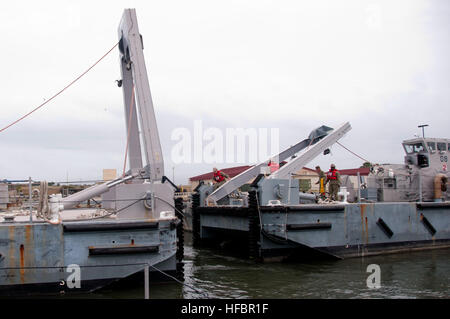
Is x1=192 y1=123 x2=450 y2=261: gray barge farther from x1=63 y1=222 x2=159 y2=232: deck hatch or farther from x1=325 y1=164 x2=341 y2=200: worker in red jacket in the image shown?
x1=63 y1=222 x2=159 y2=232: deck hatch

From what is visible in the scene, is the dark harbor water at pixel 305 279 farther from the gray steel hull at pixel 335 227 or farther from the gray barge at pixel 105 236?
the gray barge at pixel 105 236

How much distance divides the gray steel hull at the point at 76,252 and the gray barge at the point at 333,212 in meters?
4.09

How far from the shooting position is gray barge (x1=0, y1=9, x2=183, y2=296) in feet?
26.3

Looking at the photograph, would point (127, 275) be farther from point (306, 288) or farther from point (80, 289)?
point (306, 288)

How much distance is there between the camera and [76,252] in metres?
8.25

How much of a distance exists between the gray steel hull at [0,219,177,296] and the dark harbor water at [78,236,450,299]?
53cm

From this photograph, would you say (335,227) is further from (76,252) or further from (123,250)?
(76,252)

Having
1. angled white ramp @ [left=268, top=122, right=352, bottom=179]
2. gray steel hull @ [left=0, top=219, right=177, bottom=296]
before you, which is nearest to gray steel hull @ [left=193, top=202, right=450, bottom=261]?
angled white ramp @ [left=268, top=122, right=352, bottom=179]

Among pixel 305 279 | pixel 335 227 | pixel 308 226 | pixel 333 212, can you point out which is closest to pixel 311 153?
pixel 333 212

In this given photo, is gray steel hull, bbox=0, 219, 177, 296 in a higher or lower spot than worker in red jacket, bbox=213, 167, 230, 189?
lower

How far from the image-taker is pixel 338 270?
11.1 m

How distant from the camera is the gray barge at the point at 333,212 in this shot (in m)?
12.0
